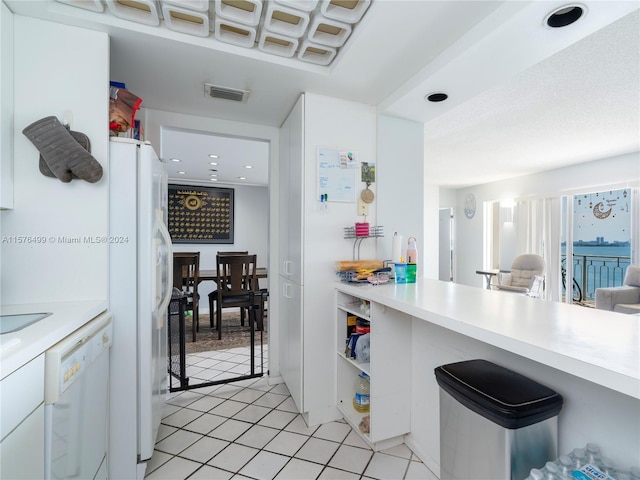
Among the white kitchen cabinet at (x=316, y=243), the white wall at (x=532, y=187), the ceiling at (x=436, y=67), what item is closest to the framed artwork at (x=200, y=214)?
the ceiling at (x=436, y=67)

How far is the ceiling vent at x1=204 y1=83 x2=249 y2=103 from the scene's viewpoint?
79.2 inches

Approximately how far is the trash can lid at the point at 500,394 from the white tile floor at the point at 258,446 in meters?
0.81

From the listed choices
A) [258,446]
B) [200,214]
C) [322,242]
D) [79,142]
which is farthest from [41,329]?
[200,214]

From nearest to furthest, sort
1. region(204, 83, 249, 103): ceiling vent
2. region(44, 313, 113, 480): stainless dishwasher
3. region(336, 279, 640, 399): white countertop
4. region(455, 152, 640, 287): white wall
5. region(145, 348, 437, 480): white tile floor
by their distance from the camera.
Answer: region(336, 279, 640, 399): white countertop → region(44, 313, 113, 480): stainless dishwasher → region(145, 348, 437, 480): white tile floor → region(204, 83, 249, 103): ceiling vent → region(455, 152, 640, 287): white wall

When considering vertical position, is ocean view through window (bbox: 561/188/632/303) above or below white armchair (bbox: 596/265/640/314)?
above

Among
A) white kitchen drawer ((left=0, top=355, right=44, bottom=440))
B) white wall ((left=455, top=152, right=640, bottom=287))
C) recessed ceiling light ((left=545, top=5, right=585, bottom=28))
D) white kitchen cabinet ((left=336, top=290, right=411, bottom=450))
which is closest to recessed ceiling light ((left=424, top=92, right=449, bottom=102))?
recessed ceiling light ((left=545, top=5, right=585, bottom=28))

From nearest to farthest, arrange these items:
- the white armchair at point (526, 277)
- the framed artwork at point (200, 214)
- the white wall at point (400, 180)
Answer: the white wall at point (400, 180) → the white armchair at point (526, 277) → the framed artwork at point (200, 214)

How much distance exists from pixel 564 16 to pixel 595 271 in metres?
5.46

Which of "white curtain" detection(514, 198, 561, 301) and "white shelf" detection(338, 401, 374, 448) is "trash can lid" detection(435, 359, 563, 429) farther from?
"white curtain" detection(514, 198, 561, 301)

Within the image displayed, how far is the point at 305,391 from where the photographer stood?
2.03 metres

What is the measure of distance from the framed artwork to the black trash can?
5.18 metres

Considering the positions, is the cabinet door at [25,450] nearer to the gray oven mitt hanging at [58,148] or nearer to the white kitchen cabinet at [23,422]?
the white kitchen cabinet at [23,422]

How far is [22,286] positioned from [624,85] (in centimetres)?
404

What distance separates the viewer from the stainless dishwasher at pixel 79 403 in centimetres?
93
